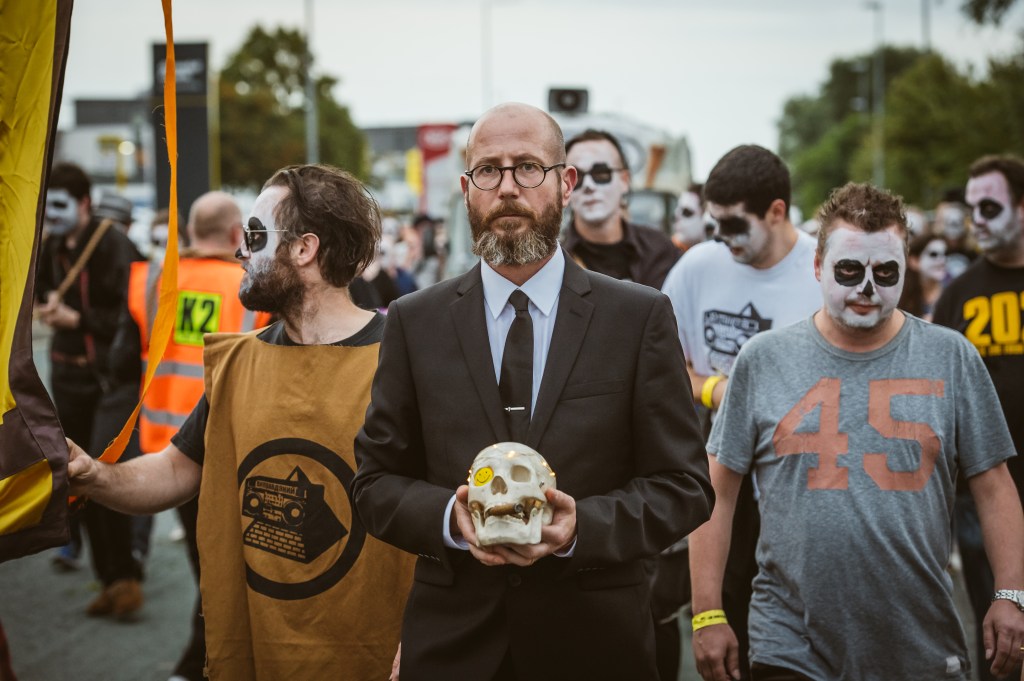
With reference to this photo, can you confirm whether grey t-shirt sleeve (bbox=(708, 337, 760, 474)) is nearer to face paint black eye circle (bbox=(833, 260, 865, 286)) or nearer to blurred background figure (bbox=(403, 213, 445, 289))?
face paint black eye circle (bbox=(833, 260, 865, 286))

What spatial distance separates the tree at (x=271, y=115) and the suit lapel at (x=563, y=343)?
182 ft

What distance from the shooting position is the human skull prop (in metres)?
2.27

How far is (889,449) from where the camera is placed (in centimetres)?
330

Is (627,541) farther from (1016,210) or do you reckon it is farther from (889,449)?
(1016,210)

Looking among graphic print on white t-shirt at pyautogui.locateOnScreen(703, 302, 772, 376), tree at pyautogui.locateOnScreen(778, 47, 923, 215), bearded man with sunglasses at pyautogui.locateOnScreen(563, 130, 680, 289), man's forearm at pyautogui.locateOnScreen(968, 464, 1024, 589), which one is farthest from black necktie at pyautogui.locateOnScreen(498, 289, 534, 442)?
tree at pyautogui.locateOnScreen(778, 47, 923, 215)

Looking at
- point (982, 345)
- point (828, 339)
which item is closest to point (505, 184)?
point (828, 339)

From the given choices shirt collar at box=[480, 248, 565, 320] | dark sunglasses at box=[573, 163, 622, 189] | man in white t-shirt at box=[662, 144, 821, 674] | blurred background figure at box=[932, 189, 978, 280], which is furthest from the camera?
blurred background figure at box=[932, 189, 978, 280]

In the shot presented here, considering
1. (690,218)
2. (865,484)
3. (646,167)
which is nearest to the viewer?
(865,484)

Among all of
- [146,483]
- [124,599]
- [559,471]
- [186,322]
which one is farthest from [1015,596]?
[124,599]

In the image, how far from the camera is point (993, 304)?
498cm

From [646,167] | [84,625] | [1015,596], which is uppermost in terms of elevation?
[646,167]

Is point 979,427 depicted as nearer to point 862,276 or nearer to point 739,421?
point 862,276

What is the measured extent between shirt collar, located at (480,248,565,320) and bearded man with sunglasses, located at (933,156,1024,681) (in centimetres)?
277

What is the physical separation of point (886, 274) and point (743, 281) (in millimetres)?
1268
